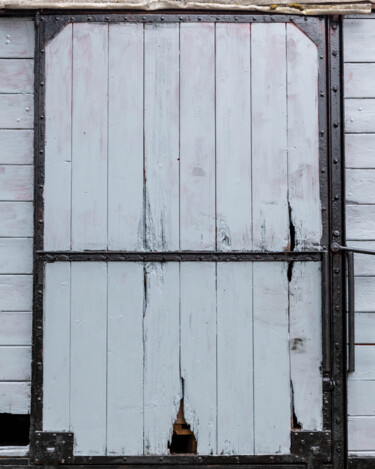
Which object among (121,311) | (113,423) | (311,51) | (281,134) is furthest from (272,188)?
(113,423)

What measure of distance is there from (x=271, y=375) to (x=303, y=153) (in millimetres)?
957

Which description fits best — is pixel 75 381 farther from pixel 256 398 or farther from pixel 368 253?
pixel 368 253

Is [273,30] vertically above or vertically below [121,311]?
above

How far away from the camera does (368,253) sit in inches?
83.6

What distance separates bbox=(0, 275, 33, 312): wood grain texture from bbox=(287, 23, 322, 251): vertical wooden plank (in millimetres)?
1167

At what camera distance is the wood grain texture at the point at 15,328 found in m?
2.17

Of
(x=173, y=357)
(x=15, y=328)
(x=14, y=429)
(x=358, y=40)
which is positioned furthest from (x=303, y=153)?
(x=14, y=429)

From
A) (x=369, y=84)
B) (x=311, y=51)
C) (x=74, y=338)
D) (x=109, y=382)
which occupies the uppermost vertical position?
(x=311, y=51)

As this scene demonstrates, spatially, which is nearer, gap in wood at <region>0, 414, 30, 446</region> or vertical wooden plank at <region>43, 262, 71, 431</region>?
vertical wooden plank at <region>43, 262, 71, 431</region>

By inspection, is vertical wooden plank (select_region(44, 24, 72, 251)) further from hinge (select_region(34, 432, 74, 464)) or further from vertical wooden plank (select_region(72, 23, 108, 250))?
hinge (select_region(34, 432, 74, 464))

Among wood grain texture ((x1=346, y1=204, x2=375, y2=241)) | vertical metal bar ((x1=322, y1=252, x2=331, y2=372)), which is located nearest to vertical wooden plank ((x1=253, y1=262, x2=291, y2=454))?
vertical metal bar ((x1=322, y1=252, x2=331, y2=372))

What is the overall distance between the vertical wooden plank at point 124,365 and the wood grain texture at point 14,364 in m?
0.36

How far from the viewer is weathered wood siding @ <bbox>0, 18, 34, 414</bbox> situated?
2162mm

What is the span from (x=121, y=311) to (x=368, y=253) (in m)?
1.06
